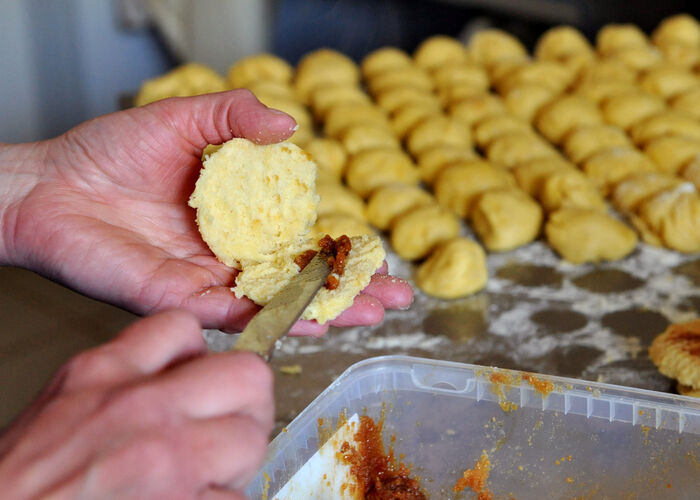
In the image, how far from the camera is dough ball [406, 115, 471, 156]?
2.88m

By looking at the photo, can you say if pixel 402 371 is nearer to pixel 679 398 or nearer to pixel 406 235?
pixel 679 398

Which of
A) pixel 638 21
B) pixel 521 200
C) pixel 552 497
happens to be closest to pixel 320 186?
pixel 521 200

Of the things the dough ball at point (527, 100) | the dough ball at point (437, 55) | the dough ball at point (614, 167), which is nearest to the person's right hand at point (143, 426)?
the dough ball at point (614, 167)

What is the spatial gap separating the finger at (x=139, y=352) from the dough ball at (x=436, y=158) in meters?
1.95

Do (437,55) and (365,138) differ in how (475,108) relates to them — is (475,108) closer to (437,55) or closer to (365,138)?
(365,138)

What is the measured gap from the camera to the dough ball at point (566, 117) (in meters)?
2.96

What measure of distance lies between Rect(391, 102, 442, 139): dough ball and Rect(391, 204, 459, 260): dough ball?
71cm

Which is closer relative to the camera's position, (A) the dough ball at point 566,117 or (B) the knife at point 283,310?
(B) the knife at point 283,310

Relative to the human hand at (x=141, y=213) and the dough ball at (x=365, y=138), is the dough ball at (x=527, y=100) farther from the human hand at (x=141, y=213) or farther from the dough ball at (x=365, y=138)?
the human hand at (x=141, y=213)

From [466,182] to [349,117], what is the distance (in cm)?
66

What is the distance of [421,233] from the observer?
7.75ft

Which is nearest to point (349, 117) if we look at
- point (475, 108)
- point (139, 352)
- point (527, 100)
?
point (475, 108)

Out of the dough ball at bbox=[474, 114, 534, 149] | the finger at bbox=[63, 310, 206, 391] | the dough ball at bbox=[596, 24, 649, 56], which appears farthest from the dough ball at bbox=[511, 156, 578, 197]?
the finger at bbox=[63, 310, 206, 391]

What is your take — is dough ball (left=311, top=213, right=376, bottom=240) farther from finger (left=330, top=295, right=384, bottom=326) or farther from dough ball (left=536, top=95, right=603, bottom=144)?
dough ball (left=536, top=95, right=603, bottom=144)
